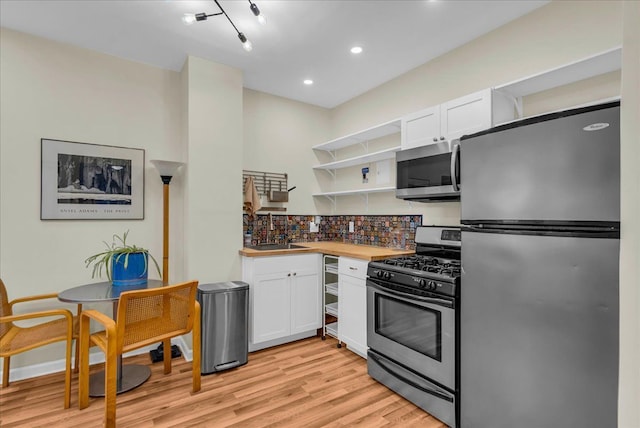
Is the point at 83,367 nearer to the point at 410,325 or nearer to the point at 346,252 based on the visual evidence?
the point at 346,252

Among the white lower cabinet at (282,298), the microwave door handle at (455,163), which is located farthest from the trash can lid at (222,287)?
the microwave door handle at (455,163)

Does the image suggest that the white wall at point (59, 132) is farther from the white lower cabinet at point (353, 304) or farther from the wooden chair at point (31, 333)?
the white lower cabinet at point (353, 304)

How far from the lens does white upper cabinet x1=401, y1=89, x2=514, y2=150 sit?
2295mm

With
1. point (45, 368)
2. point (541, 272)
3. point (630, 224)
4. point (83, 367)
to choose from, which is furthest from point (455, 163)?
point (45, 368)

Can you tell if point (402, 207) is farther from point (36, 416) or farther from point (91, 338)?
point (36, 416)

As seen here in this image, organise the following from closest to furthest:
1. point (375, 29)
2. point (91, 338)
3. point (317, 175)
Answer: point (91, 338) → point (375, 29) → point (317, 175)

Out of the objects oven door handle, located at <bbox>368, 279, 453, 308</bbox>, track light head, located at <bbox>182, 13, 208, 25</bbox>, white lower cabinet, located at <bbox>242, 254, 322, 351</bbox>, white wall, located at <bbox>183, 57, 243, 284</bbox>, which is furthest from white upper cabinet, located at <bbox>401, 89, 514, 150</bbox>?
track light head, located at <bbox>182, 13, 208, 25</bbox>

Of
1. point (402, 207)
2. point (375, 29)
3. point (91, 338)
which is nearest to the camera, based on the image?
point (91, 338)

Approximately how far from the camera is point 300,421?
2.03 m

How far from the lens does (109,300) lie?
2107 mm

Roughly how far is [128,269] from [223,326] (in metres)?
0.88

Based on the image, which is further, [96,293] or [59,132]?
[59,132]

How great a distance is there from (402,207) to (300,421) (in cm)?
212

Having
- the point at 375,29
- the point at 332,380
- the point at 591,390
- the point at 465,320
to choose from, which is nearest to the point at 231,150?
the point at 375,29
